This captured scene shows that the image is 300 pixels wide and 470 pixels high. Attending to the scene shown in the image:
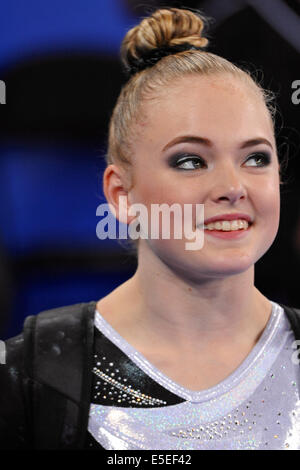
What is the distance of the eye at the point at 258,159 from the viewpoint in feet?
3.75

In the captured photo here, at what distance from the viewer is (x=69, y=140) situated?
151 cm

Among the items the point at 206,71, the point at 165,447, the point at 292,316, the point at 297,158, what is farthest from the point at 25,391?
the point at 297,158

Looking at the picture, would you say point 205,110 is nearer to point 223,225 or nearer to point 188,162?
point 188,162

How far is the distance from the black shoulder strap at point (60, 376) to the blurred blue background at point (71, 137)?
31 centimetres

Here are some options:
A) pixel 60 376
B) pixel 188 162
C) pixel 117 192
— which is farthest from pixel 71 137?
pixel 60 376

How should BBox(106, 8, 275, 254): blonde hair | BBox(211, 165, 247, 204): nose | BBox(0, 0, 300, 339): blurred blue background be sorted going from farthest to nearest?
BBox(0, 0, 300, 339): blurred blue background → BBox(106, 8, 275, 254): blonde hair → BBox(211, 165, 247, 204): nose

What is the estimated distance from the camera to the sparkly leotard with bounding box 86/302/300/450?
3.74 feet

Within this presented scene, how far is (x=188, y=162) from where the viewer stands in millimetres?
1116

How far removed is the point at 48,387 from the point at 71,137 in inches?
25.3

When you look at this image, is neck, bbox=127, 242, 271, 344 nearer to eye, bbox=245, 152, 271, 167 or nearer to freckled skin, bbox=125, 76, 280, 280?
freckled skin, bbox=125, 76, 280, 280

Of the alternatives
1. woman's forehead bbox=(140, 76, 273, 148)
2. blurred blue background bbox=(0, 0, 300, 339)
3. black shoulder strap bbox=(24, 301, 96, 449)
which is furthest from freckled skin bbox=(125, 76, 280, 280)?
blurred blue background bbox=(0, 0, 300, 339)

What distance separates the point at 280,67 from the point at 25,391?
36.7 inches

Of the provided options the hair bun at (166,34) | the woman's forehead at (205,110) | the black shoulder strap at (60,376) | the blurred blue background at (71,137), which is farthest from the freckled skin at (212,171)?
the blurred blue background at (71,137)
